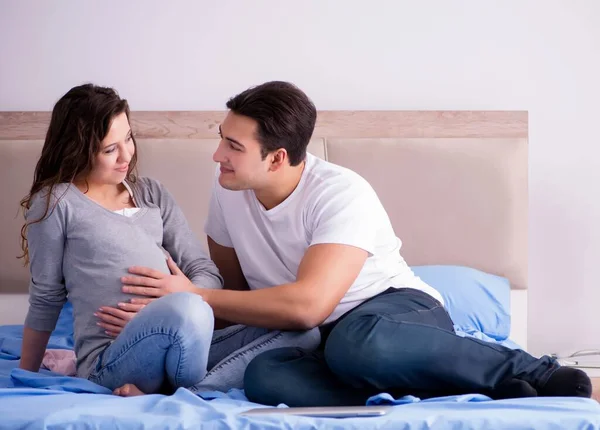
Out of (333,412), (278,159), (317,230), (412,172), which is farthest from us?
(412,172)

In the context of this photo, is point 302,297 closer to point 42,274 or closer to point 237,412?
point 237,412

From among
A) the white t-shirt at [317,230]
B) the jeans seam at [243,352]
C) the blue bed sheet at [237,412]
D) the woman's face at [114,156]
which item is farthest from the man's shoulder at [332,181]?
the blue bed sheet at [237,412]

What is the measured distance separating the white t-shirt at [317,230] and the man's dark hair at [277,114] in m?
0.13

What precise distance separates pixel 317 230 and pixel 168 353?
0.50m

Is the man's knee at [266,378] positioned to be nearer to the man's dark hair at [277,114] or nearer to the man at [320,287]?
the man at [320,287]

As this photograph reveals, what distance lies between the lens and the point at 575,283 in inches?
135

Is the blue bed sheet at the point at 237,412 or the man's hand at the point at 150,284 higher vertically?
the man's hand at the point at 150,284

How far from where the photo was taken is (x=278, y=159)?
221cm

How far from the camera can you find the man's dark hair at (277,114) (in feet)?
7.16

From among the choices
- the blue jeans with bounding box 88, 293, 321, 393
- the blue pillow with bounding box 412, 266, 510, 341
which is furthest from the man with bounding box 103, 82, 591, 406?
the blue pillow with bounding box 412, 266, 510, 341

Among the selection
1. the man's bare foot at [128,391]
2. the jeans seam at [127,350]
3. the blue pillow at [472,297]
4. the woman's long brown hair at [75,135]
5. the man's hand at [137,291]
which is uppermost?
the woman's long brown hair at [75,135]

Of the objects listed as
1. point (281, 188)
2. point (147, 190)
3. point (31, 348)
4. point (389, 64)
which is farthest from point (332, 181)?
point (389, 64)

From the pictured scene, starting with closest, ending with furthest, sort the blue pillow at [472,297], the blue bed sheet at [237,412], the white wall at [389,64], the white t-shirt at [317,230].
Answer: the blue bed sheet at [237,412]
the white t-shirt at [317,230]
the blue pillow at [472,297]
the white wall at [389,64]

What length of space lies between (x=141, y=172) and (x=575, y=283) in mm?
1809
